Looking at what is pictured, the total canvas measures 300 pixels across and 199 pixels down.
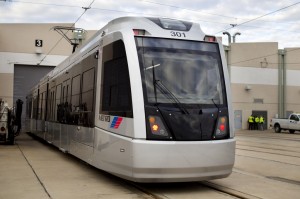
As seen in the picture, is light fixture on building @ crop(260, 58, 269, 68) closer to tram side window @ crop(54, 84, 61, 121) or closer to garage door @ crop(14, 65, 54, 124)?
garage door @ crop(14, 65, 54, 124)

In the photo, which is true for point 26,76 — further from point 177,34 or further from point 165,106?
point 165,106

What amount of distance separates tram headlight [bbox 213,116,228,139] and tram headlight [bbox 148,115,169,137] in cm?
103

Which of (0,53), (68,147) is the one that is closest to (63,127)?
(68,147)

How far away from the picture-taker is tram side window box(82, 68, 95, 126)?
32.3 ft

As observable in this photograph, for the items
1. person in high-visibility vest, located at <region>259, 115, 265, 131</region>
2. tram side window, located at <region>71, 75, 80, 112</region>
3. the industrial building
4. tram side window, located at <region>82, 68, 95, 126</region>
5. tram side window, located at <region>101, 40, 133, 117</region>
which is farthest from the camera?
the industrial building

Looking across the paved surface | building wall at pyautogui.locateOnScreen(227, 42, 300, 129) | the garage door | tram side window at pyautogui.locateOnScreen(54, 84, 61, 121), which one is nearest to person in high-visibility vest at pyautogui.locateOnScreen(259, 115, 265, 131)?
building wall at pyautogui.locateOnScreen(227, 42, 300, 129)

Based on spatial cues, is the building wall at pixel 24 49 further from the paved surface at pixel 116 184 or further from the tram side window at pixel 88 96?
the tram side window at pixel 88 96

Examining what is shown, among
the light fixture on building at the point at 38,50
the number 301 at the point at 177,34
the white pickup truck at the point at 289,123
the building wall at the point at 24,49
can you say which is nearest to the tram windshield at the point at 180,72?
the number 301 at the point at 177,34

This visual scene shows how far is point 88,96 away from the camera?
1024 cm

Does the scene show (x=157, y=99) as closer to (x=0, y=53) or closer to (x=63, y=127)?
(x=63, y=127)

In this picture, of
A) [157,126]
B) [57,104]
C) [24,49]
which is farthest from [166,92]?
[24,49]

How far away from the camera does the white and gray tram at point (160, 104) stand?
7.63m

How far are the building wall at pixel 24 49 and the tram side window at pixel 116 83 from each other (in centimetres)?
2839

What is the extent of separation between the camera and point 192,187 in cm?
866
